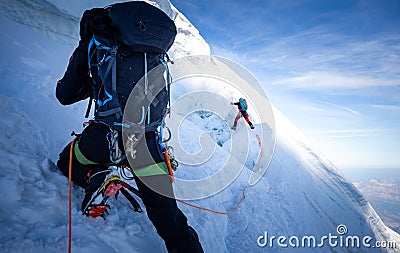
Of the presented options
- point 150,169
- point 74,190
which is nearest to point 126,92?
point 150,169

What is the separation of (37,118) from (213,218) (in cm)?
359

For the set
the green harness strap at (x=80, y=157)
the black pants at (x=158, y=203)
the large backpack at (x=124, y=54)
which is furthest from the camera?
the green harness strap at (x=80, y=157)

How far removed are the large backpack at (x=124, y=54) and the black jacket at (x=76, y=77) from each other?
0.09 metres

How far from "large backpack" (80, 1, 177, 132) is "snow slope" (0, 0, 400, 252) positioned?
100 cm

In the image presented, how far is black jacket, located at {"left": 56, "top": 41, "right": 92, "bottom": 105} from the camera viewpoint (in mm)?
1854

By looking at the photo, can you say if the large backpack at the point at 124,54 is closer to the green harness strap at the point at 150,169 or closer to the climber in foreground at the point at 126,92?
the climber in foreground at the point at 126,92

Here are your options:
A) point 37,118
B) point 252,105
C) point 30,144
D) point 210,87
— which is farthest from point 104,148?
point 210,87

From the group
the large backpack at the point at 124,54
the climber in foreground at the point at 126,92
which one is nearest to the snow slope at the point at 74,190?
the climber in foreground at the point at 126,92

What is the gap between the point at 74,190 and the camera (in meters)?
2.34

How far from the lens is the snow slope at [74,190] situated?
1.84m

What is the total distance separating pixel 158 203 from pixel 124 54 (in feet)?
4.28

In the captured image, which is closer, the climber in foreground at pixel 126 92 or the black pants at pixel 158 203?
the climber in foreground at pixel 126 92

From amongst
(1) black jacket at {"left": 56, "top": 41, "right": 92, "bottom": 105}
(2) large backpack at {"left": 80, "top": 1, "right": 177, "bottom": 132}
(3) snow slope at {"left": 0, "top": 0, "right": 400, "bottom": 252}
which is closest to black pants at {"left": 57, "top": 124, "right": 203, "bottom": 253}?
(2) large backpack at {"left": 80, "top": 1, "right": 177, "bottom": 132}

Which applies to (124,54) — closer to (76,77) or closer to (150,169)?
(76,77)
